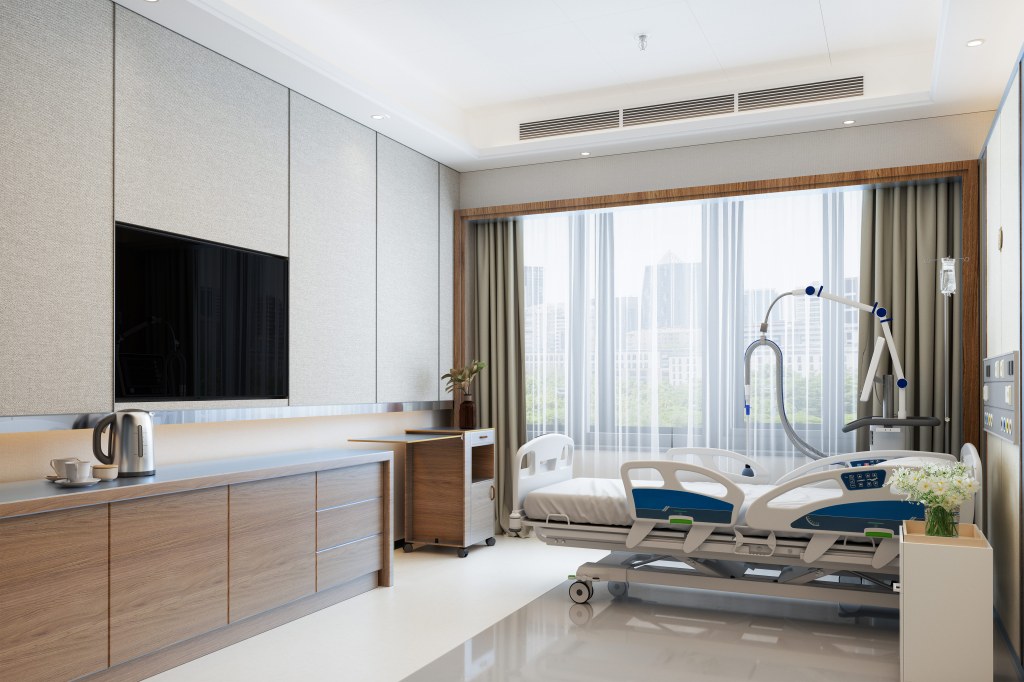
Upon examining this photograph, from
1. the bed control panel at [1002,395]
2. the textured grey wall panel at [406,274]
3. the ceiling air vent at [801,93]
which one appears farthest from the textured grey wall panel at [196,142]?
the bed control panel at [1002,395]

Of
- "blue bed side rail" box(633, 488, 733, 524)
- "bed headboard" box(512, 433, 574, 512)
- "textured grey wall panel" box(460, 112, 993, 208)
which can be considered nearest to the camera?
"blue bed side rail" box(633, 488, 733, 524)

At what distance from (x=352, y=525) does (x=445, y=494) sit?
1.19m

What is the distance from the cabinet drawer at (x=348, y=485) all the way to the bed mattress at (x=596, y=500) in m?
0.86

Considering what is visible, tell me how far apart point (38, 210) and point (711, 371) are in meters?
4.25

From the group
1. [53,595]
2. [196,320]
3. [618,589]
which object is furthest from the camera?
[618,589]

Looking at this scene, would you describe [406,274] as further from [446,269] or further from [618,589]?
[618,589]

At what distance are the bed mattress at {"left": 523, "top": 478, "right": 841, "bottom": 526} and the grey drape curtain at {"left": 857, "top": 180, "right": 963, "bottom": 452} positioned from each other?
1.15 meters

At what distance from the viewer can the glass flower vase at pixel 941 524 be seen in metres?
3.16

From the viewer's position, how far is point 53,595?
9.16ft

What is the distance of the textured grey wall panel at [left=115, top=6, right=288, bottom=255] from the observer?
3553 mm

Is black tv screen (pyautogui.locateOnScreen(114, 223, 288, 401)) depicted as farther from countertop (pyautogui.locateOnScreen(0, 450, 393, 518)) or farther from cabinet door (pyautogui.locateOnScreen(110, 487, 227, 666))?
cabinet door (pyautogui.locateOnScreen(110, 487, 227, 666))

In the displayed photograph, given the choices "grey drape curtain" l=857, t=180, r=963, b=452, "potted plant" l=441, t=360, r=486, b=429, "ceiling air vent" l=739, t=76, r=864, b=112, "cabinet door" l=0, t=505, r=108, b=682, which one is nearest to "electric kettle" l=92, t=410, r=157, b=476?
"cabinet door" l=0, t=505, r=108, b=682

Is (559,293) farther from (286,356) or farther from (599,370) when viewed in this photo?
(286,356)

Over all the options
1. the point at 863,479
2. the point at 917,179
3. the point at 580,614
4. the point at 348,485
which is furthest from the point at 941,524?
the point at 348,485
